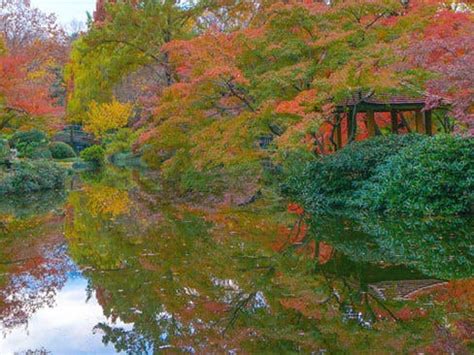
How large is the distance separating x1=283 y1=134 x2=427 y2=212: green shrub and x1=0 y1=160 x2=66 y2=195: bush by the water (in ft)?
34.1

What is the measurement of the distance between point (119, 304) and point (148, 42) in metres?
14.2

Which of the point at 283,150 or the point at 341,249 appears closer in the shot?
the point at 341,249

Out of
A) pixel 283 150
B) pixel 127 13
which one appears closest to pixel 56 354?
pixel 283 150

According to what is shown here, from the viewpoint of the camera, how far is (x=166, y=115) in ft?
46.0

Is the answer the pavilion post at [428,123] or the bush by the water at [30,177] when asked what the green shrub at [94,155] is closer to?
the bush by the water at [30,177]

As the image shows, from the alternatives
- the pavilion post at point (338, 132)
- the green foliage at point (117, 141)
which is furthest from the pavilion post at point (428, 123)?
the green foliage at point (117, 141)

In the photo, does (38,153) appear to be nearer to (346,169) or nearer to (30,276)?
(346,169)

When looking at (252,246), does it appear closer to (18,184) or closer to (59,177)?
(18,184)

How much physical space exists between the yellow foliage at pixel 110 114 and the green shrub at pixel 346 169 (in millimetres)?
25063

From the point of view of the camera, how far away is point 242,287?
229 inches

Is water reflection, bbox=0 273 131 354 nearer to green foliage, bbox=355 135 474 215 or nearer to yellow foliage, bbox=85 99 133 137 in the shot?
green foliage, bbox=355 135 474 215

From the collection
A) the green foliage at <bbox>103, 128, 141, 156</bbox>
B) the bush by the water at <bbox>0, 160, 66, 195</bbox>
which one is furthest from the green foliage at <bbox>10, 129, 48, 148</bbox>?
the green foliage at <bbox>103, 128, 141, 156</bbox>

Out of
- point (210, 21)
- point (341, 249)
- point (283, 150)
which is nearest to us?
point (341, 249)

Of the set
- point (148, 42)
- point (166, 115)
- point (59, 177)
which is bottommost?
point (59, 177)
